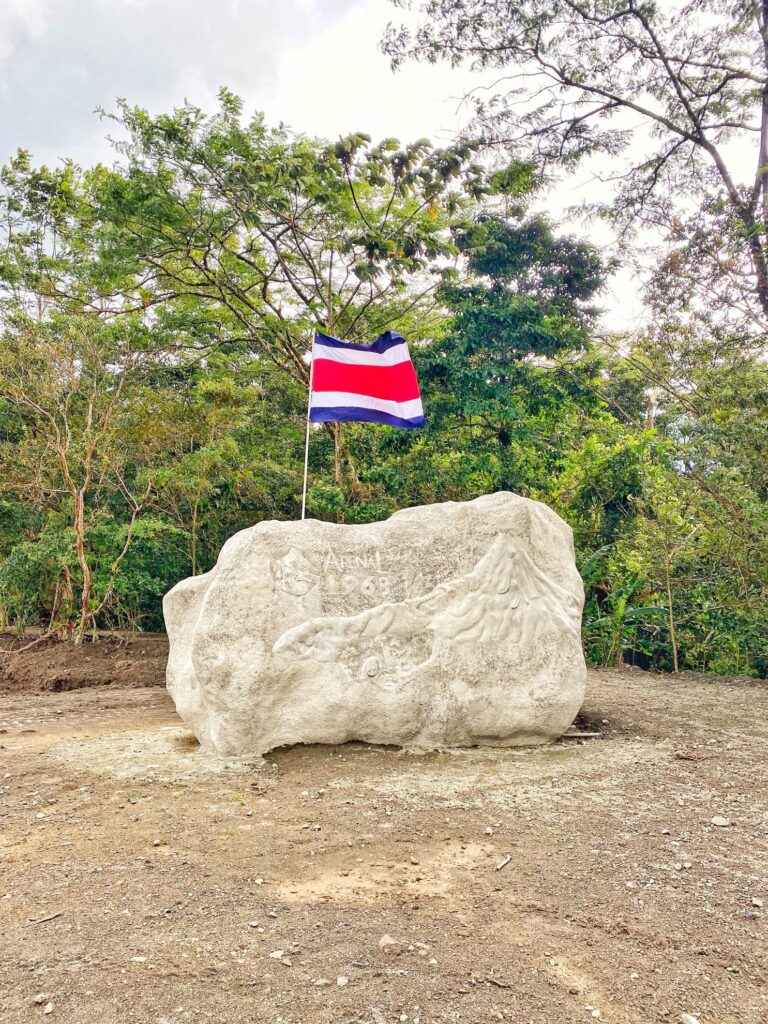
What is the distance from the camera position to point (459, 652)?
188 inches

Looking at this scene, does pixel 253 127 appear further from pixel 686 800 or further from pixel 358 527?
pixel 686 800

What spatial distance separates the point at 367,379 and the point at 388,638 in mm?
3222

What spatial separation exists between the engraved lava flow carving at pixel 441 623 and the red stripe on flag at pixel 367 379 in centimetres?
265

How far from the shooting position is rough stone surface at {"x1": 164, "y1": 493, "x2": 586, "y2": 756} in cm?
457

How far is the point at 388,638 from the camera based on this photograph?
479 centimetres

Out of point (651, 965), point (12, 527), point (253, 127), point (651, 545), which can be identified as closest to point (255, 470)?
point (12, 527)

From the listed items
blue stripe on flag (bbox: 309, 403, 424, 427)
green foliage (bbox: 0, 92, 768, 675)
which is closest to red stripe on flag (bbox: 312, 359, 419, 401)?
blue stripe on flag (bbox: 309, 403, 424, 427)

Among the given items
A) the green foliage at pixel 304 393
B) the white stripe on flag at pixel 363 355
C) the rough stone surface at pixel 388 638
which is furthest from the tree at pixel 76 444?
the rough stone surface at pixel 388 638

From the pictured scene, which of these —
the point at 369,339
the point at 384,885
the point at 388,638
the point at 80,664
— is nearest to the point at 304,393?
the point at 369,339

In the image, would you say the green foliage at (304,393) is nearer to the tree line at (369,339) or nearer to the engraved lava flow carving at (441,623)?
the tree line at (369,339)

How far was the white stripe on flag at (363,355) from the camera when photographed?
684 cm

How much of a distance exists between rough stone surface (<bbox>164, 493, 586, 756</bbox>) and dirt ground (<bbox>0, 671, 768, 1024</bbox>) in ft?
0.81

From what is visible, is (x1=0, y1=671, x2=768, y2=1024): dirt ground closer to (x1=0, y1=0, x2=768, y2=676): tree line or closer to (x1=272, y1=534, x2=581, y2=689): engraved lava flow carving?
(x1=272, y1=534, x2=581, y2=689): engraved lava flow carving

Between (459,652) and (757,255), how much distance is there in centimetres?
567
